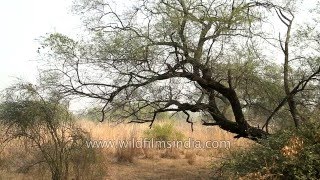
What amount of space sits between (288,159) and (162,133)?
14.0 meters

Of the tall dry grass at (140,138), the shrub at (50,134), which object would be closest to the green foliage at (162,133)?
the tall dry grass at (140,138)

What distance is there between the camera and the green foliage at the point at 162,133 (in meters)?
19.3

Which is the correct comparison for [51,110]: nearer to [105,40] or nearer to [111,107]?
[111,107]

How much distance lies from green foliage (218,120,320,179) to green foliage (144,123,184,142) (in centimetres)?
1286

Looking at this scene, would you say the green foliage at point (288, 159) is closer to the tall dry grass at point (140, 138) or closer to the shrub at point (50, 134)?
the shrub at point (50, 134)

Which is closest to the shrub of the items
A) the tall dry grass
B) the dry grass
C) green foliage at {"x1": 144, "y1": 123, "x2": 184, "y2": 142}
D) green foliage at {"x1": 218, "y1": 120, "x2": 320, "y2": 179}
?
the dry grass

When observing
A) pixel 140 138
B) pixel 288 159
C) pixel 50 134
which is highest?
pixel 140 138

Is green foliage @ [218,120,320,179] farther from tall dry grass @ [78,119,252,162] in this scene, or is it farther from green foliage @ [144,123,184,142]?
green foliage @ [144,123,184,142]

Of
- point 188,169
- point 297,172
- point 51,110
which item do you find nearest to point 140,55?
point 51,110

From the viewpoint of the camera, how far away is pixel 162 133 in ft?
63.5

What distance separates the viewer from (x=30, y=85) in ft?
33.8

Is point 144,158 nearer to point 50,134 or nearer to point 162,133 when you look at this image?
point 162,133

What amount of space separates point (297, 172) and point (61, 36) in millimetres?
6806

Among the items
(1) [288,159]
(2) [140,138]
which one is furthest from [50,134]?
(2) [140,138]
